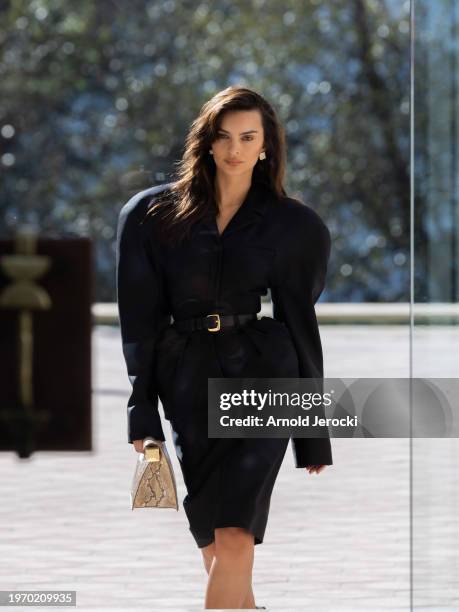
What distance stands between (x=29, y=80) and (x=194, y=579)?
2116 centimetres

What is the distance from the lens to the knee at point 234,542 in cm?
373

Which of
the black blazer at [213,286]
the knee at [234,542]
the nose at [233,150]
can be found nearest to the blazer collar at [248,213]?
the black blazer at [213,286]

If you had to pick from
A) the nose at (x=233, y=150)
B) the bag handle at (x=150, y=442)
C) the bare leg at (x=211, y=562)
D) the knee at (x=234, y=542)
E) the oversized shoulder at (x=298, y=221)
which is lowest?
the bare leg at (x=211, y=562)

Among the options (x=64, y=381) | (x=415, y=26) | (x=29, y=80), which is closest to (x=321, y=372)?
(x=415, y=26)

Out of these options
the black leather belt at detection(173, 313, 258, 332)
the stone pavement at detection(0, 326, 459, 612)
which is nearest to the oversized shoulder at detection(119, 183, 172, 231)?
the black leather belt at detection(173, 313, 258, 332)

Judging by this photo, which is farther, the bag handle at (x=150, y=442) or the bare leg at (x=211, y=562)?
the bare leg at (x=211, y=562)

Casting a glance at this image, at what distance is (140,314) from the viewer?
3.77 metres

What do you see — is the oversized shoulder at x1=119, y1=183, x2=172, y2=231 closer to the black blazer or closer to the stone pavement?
the black blazer

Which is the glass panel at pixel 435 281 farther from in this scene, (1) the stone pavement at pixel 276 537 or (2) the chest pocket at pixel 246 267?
(2) the chest pocket at pixel 246 267

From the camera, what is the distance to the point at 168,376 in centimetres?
379

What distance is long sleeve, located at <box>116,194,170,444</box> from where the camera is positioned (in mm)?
3768

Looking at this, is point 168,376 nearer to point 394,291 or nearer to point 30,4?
point 394,291

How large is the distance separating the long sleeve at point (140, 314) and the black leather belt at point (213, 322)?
0.24ft

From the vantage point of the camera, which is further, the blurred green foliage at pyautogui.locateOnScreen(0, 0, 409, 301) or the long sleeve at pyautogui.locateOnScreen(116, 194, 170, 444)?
the blurred green foliage at pyautogui.locateOnScreen(0, 0, 409, 301)
